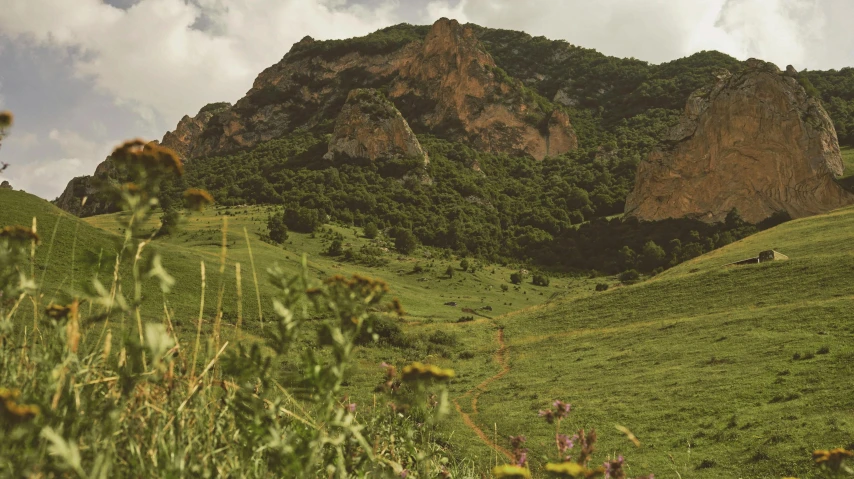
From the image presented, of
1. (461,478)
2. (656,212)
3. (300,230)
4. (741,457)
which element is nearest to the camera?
(461,478)

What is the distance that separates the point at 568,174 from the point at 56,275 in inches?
5149

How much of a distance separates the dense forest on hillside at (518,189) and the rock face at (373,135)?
11.4 feet

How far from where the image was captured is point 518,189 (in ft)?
491

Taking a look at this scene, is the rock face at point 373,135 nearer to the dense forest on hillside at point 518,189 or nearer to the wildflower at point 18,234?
the dense forest on hillside at point 518,189

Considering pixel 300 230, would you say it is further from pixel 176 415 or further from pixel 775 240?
pixel 176 415

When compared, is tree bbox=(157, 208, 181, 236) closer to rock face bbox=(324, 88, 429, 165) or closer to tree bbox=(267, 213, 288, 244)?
tree bbox=(267, 213, 288, 244)

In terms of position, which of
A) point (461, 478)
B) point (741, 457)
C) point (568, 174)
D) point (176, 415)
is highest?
point (568, 174)

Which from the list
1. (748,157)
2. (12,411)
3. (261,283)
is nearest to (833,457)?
(12,411)

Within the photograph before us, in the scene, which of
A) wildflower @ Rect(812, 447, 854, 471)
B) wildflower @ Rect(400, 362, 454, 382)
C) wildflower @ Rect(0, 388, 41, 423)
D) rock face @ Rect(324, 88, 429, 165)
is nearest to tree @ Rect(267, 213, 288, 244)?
rock face @ Rect(324, 88, 429, 165)

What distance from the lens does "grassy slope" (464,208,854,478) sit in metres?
16.3

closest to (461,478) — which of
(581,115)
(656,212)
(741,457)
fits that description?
(741,457)

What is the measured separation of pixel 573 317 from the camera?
141 feet

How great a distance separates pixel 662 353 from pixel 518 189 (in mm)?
122689

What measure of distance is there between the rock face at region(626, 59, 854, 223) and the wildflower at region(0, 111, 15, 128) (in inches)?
3976
